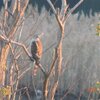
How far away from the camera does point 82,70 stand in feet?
21.4

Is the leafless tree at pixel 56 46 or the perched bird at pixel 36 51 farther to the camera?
the perched bird at pixel 36 51

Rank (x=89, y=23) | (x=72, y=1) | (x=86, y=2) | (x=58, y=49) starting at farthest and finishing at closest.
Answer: (x=86, y=2), (x=72, y=1), (x=89, y=23), (x=58, y=49)

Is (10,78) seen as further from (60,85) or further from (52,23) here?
(52,23)

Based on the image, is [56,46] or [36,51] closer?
[56,46]

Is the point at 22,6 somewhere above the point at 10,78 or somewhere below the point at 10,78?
above

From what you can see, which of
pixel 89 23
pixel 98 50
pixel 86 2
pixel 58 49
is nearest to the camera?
pixel 58 49

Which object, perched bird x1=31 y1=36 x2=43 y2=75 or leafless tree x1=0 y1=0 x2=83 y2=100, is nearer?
leafless tree x1=0 y1=0 x2=83 y2=100

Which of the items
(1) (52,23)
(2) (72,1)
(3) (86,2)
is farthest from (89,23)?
(3) (86,2)

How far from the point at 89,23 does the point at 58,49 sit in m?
4.93

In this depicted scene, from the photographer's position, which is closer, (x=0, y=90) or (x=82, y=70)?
(x=0, y=90)

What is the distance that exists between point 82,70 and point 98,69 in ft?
0.74

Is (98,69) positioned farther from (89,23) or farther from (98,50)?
→ (89,23)

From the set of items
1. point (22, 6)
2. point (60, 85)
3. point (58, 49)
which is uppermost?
point (22, 6)

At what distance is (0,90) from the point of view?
3111mm
